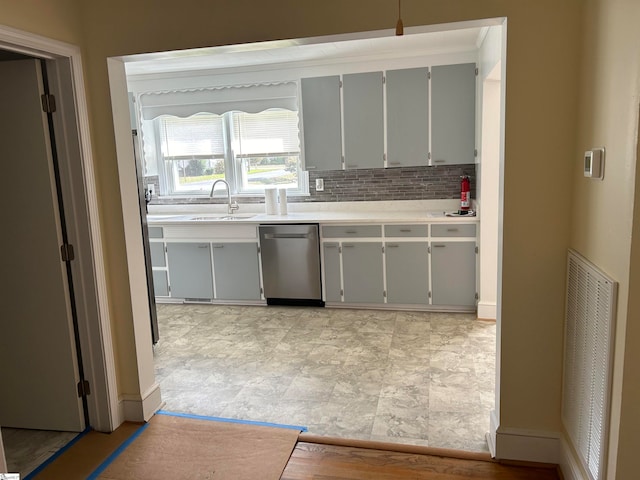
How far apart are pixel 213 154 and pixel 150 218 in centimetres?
99

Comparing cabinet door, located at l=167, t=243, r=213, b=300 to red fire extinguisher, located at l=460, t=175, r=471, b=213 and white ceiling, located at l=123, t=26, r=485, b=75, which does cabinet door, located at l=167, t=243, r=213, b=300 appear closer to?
white ceiling, located at l=123, t=26, r=485, b=75

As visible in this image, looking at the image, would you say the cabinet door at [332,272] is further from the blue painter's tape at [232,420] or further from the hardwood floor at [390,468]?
the hardwood floor at [390,468]

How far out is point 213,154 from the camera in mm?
5422

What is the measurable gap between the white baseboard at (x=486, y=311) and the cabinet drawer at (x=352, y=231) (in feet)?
3.58

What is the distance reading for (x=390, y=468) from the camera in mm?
2295

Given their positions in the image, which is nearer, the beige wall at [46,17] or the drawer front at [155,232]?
the beige wall at [46,17]

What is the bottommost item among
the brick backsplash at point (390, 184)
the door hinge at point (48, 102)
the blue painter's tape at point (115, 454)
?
the blue painter's tape at point (115, 454)

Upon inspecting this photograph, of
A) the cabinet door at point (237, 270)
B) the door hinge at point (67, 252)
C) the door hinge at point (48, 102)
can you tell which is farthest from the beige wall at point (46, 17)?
the cabinet door at point (237, 270)

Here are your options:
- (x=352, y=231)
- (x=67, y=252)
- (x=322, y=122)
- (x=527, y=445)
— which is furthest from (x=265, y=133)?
(x=527, y=445)

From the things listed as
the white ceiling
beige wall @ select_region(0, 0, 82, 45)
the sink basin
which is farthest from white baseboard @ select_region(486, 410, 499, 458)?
the sink basin

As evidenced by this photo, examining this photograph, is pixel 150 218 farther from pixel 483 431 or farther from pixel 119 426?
pixel 483 431

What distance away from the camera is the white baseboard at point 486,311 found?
4215 mm

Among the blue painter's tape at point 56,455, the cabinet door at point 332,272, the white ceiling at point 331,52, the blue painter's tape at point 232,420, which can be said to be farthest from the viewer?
the cabinet door at point 332,272

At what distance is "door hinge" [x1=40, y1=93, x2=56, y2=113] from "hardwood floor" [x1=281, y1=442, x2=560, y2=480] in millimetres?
2108
